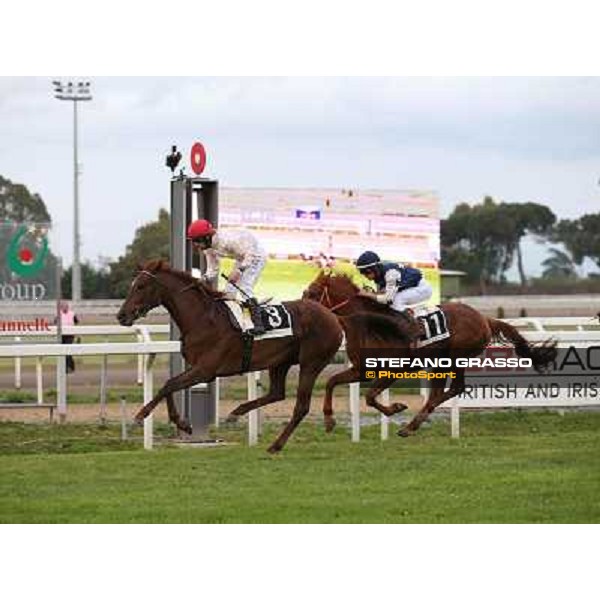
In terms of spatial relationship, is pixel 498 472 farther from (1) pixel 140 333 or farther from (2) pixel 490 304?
(2) pixel 490 304

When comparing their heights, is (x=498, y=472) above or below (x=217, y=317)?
below

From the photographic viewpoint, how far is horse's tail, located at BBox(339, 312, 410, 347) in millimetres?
12266

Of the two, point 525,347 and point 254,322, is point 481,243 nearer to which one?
point 525,347

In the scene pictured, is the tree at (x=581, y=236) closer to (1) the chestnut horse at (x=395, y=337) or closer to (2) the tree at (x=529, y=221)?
(2) the tree at (x=529, y=221)

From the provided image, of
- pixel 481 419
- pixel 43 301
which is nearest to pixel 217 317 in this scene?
pixel 43 301

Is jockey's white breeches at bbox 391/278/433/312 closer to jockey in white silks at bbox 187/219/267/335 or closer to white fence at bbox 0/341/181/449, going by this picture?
jockey in white silks at bbox 187/219/267/335

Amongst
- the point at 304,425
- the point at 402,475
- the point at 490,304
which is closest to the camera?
the point at 402,475

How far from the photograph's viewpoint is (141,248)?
3006 centimetres

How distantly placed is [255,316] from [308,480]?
200 cm

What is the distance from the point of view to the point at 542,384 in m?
14.1

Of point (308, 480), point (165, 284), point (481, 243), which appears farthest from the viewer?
point (481, 243)

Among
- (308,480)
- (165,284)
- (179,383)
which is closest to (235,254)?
Result: (165,284)

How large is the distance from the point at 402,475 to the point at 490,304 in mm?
20433

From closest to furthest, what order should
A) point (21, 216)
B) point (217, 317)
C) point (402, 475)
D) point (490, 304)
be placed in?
point (402, 475) < point (217, 317) < point (490, 304) < point (21, 216)
